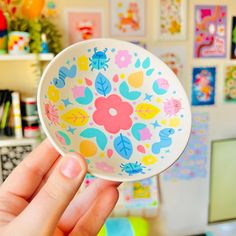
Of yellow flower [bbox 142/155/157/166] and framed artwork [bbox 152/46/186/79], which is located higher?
framed artwork [bbox 152/46/186/79]

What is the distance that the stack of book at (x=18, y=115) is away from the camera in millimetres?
1253

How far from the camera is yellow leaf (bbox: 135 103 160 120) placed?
28.8 inches

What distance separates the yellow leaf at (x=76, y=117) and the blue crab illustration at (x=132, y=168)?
133mm

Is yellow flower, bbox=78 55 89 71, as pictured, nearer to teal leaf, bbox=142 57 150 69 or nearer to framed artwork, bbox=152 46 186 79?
teal leaf, bbox=142 57 150 69

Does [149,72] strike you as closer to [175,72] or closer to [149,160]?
[149,160]

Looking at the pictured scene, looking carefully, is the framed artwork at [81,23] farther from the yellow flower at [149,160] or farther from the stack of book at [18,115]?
the yellow flower at [149,160]

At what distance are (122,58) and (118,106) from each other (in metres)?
0.11

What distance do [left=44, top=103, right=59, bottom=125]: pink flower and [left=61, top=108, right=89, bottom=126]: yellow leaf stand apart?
29mm

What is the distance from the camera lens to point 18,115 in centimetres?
125

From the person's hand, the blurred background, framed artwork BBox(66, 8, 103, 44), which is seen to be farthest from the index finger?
framed artwork BBox(66, 8, 103, 44)

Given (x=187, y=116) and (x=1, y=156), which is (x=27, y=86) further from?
(x=187, y=116)

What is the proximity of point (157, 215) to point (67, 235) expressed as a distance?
1131mm

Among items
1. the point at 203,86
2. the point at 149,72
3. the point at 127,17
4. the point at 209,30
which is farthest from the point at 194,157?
the point at 149,72

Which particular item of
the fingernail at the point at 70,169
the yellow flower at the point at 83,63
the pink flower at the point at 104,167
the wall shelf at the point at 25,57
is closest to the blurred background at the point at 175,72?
the wall shelf at the point at 25,57
